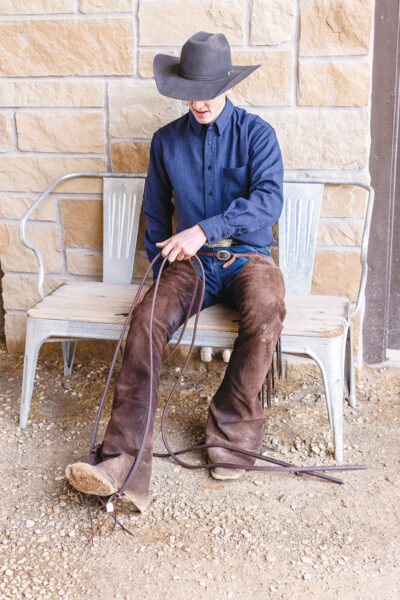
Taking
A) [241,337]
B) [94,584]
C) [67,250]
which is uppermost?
[67,250]

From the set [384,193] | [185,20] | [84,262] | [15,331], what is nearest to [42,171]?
[84,262]

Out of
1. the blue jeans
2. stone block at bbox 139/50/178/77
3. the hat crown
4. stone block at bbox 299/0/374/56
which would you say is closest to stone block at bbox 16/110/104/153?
stone block at bbox 139/50/178/77

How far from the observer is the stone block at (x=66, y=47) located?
2895mm

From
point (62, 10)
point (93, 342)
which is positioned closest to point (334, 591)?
point (93, 342)

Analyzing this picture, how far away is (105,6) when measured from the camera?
2873 millimetres

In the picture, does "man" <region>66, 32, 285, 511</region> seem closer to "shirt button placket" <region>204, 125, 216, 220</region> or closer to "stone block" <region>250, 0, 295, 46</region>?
"shirt button placket" <region>204, 125, 216, 220</region>

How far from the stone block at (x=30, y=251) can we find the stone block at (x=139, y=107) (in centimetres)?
59

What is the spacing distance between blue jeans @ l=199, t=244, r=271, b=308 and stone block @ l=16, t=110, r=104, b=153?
0.81 meters

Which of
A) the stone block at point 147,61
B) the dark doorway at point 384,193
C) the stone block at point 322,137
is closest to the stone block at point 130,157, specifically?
the stone block at point 147,61

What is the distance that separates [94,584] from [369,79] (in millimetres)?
2107

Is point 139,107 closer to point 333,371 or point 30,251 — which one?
point 30,251

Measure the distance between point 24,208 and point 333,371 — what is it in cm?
163

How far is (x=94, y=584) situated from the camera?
1905 mm

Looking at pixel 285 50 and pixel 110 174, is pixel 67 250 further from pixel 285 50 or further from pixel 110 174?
pixel 285 50
